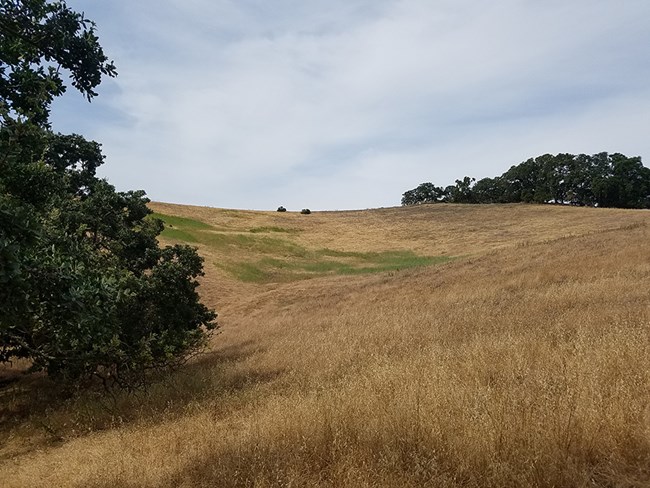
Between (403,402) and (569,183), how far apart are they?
302 feet

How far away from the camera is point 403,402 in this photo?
5348mm

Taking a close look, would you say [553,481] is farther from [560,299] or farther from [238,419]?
[560,299]

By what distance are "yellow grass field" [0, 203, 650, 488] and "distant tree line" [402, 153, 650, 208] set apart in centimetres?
6957

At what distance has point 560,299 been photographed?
11.3 metres

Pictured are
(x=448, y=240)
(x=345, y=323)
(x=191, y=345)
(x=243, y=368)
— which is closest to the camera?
(x=243, y=368)

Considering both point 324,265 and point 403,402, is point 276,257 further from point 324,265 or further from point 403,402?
point 403,402

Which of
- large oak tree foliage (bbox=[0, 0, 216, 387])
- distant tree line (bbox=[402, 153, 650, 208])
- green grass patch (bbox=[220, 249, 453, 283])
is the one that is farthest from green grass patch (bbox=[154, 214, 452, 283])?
distant tree line (bbox=[402, 153, 650, 208])

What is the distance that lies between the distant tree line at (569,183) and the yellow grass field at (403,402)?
69.6 meters

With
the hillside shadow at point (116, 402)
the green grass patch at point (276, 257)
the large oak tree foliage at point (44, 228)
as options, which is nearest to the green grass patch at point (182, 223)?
the green grass patch at point (276, 257)

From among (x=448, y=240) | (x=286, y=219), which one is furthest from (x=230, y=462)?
(x=286, y=219)

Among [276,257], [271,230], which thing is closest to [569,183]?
[271,230]

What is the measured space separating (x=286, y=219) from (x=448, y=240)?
25.0 m

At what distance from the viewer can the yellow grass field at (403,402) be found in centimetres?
410

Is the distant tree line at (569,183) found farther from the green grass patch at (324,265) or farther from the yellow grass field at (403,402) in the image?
the yellow grass field at (403,402)
